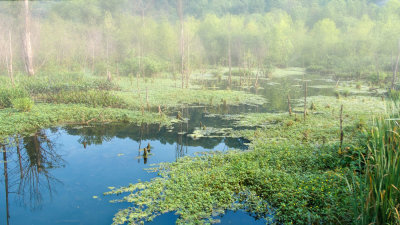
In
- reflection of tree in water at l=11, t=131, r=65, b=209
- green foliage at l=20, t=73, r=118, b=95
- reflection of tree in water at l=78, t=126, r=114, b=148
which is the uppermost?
green foliage at l=20, t=73, r=118, b=95

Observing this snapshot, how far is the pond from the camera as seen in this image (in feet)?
23.1

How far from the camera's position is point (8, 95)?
15.3 metres

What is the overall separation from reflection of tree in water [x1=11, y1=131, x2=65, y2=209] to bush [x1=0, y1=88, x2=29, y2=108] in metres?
4.40

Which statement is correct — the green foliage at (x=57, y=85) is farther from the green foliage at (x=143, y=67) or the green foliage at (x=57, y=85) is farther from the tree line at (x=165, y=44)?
the green foliage at (x=143, y=67)

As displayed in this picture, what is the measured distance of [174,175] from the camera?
838 centimetres

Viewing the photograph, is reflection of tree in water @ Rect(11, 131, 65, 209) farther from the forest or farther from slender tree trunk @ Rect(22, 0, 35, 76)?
slender tree trunk @ Rect(22, 0, 35, 76)

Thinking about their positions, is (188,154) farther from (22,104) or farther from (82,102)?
(82,102)

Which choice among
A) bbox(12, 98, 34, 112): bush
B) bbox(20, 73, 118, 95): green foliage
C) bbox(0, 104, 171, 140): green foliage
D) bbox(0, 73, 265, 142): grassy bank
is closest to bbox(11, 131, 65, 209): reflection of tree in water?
bbox(0, 104, 171, 140): green foliage

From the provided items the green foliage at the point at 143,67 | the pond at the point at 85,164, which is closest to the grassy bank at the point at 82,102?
the pond at the point at 85,164

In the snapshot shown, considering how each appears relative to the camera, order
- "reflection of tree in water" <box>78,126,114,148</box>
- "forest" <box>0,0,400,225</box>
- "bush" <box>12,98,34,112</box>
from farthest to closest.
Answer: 1. "bush" <box>12,98,34,112</box>
2. "reflection of tree in water" <box>78,126,114,148</box>
3. "forest" <box>0,0,400,225</box>

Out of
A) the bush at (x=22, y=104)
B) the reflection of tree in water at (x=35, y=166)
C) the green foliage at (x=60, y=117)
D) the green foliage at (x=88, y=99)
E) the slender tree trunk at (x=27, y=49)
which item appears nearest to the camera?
the reflection of tree in water at (x=35, y=166)

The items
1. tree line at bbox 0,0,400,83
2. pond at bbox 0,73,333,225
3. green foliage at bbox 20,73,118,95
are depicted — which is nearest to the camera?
pond at bbox 0,73,333,225

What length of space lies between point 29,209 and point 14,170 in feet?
8.59

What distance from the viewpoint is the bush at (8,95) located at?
1509 cm
